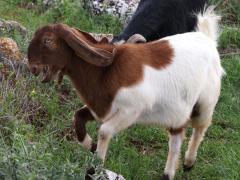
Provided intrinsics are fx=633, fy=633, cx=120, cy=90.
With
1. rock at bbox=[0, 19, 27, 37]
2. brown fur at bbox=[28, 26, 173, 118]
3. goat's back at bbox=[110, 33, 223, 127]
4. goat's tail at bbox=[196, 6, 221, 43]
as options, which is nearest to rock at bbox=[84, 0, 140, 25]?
rock at bbox=[0, 19, 27, 37]

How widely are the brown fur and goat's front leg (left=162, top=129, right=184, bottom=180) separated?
661mm

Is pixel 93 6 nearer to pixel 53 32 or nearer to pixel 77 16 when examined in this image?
pixel 77 16

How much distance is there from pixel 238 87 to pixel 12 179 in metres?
3.77

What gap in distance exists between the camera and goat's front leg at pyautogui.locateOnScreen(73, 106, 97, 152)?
4375mm

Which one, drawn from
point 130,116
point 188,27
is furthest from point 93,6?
point 130,116

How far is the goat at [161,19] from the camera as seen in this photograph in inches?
221

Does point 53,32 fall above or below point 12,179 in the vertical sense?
above

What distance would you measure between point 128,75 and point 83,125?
55 cm

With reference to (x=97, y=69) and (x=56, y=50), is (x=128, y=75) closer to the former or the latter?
(x=97, y=69)

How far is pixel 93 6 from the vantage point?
8.31 metres

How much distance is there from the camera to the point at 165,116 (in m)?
4.37

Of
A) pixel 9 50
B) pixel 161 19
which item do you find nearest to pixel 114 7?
pixel 161 19

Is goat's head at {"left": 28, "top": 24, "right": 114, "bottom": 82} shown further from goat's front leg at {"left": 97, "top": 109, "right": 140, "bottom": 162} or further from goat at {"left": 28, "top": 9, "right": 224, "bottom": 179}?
goat's front leg at {"left": 97, "top": 109, "right": 140, "bottom": 162}

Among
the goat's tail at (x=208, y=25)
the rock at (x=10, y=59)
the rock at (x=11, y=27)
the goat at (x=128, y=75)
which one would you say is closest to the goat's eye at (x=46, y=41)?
the goat at (x=128, y=75)
